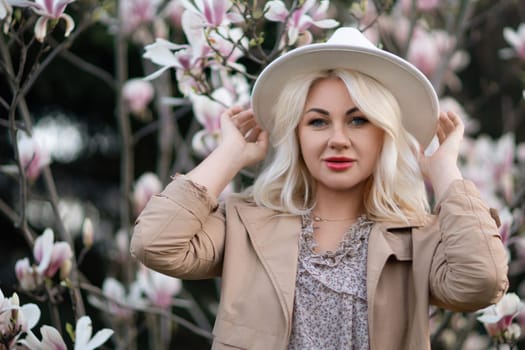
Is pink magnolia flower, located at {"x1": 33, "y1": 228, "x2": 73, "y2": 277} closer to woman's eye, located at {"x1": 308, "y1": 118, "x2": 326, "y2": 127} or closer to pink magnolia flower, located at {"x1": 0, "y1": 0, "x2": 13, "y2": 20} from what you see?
pink magnolia flower, located at {"x1": 0, "y1": 0, "x2": 13, "y2": 20}

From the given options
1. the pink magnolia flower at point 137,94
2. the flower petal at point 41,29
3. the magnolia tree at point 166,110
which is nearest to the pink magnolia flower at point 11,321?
the magnolia tree at point 166,110

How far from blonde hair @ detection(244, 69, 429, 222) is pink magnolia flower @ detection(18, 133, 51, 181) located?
778 millimetres

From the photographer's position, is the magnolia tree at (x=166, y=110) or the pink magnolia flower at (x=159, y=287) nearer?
the magnolia tree at (x=166, y=110)

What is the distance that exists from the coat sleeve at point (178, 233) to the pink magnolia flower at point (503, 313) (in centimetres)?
73

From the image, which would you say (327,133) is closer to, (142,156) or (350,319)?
(350,319)

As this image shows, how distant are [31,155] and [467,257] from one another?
1334 mm

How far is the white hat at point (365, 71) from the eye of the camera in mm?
1838

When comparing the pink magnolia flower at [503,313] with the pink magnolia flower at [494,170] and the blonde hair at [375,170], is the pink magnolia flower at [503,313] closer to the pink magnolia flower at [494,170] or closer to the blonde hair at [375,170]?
the blonde hair at [375,170]

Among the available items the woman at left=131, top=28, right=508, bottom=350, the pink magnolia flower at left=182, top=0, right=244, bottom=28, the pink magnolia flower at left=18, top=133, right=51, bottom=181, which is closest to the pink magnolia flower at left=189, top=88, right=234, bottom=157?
the pink magnolia flower at left=182, top=0, right=244, bottom=28

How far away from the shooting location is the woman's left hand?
1.88 meters

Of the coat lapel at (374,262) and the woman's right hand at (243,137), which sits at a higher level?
the woman's right hand at (243,137)

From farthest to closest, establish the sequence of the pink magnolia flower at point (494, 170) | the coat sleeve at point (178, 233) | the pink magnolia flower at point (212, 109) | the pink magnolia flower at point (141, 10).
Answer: the pink magnolia flower at point (141, 10) → the pink magnolia flower at point (494, 170) → the pink magnolia flower at point (212, 109) → the coat sleeve at point (178, 233)

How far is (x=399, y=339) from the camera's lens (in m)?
1.78

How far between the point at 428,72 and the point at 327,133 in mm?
1812
